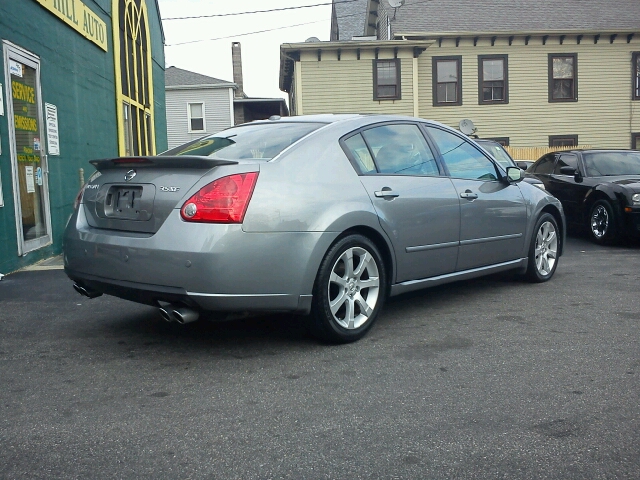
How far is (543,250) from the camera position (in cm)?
647

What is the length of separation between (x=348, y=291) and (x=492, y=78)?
73.9 ft

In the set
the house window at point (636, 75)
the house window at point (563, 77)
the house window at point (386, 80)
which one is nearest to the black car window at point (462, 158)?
the house window at point (386, 80)

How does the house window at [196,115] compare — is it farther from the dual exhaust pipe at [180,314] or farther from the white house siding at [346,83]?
the dual exhaust pipe at [180,314]

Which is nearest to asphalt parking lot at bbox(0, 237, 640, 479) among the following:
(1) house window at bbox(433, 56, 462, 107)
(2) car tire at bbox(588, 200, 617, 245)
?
(2) car tire at bbox(588, 200, 617, 245)

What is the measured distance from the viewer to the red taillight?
3777 mm

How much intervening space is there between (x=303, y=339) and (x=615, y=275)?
151 inches

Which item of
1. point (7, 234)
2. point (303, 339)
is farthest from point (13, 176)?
point (303, 339)

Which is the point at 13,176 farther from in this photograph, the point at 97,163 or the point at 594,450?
the point at 594,450

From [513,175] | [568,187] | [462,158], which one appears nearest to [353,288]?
[462,158]

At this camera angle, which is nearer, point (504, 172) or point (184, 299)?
point (184, 299)

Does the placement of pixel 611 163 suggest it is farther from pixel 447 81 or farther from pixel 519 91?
pixel 519 91

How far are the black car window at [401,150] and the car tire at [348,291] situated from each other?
0.68 metres

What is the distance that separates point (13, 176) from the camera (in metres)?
7.50

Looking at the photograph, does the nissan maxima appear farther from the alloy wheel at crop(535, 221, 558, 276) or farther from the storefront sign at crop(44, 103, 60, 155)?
the storefront sign at crop(44, 103, 60, 155)
